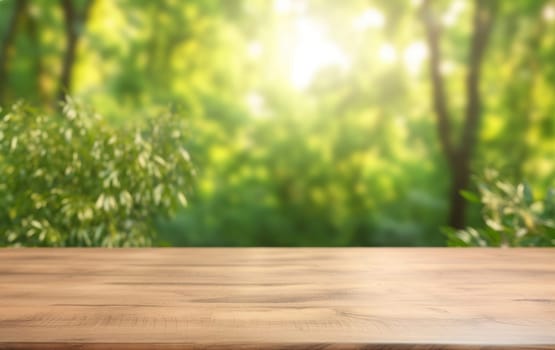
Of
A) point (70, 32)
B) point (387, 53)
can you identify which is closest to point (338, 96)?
point (387, 53)

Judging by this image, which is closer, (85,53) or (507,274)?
(507,274)

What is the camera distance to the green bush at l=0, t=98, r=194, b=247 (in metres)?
2.48

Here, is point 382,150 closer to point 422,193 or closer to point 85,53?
point 422,193

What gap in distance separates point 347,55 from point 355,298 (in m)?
3.56

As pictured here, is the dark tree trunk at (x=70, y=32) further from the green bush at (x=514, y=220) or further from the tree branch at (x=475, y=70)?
the green bush at (x=514, y=220)

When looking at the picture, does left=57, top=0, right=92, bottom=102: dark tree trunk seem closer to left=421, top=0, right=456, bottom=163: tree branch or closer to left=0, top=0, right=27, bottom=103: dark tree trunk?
left=0, top=0, right=27, bottom=103: dark tree trunk

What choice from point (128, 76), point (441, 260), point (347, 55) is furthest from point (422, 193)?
point (441, 260)

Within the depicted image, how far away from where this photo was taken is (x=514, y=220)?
254 centimetres

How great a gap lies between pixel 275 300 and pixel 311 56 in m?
3.56

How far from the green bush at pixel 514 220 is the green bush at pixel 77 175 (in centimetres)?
110

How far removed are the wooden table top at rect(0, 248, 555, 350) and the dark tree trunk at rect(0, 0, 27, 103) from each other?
3.16 metres

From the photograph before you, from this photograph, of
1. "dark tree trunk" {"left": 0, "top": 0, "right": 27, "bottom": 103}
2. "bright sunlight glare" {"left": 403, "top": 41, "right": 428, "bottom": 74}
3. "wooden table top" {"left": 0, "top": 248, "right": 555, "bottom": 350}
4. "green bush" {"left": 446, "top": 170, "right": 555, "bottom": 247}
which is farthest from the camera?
"bright sunlight glare" {"left": 403, "top": 41, "right": 428, "bottom": 74}

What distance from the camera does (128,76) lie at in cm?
447

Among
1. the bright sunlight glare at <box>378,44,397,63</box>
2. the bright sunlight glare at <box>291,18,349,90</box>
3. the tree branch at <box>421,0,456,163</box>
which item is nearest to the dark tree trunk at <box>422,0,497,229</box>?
the tree branch at <box>421,0,456,163</box>
